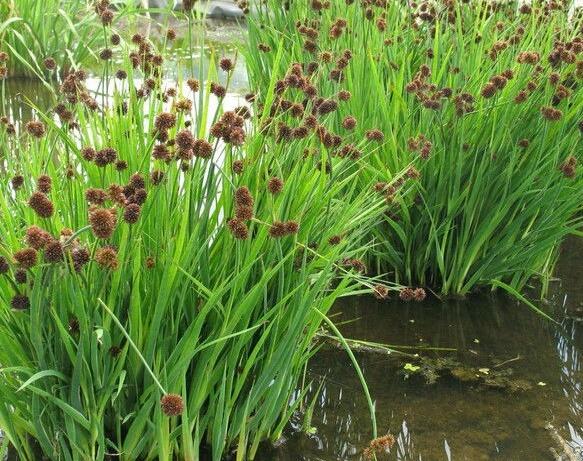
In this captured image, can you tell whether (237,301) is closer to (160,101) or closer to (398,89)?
(160,101)

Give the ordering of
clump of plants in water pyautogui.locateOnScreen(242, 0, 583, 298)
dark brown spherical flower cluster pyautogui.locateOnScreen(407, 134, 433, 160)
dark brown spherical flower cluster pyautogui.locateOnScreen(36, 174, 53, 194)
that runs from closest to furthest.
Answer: dark brown spherical flower cluster pyautogui.locateOnScreen(36, 174, 53, 194) < dark brown spherical flower cluster pyautogui.locateOnScreen(407, 134, 433, 160) < clump of plants in water pyautogui.locateOnScreen(242, 0, 583, 298)

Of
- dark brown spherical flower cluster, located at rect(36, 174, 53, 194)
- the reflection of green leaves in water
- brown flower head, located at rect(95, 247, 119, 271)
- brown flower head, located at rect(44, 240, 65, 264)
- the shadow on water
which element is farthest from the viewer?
the reflection of green leaves in water

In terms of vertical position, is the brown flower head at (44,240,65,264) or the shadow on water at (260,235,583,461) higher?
the brown flower head at (44,240,65,264)

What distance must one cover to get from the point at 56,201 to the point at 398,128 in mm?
1576

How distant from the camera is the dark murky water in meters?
2.39

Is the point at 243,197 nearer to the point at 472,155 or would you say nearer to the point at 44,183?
the point at 44,183

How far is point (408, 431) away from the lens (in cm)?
246

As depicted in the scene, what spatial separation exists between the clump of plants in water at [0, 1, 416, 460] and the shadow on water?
1.02ft

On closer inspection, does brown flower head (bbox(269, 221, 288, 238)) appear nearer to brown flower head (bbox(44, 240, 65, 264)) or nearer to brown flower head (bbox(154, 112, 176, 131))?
brown flower head (bbox(154, 112, 176, 131))

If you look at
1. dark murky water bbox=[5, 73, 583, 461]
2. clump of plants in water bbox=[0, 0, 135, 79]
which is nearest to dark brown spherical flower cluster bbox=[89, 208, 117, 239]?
dark murky water bbox=[5, 73, 583, 461]

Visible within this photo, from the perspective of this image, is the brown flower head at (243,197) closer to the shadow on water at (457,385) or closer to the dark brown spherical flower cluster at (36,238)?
the dark brown spherical flower cluster at (36,238)

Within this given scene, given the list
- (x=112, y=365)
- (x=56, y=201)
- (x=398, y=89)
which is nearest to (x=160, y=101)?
(x=56, y=201)

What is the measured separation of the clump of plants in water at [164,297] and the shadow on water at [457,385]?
310 millimetres

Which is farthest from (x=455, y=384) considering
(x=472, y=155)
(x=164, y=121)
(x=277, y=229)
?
(x=164, y=121)
